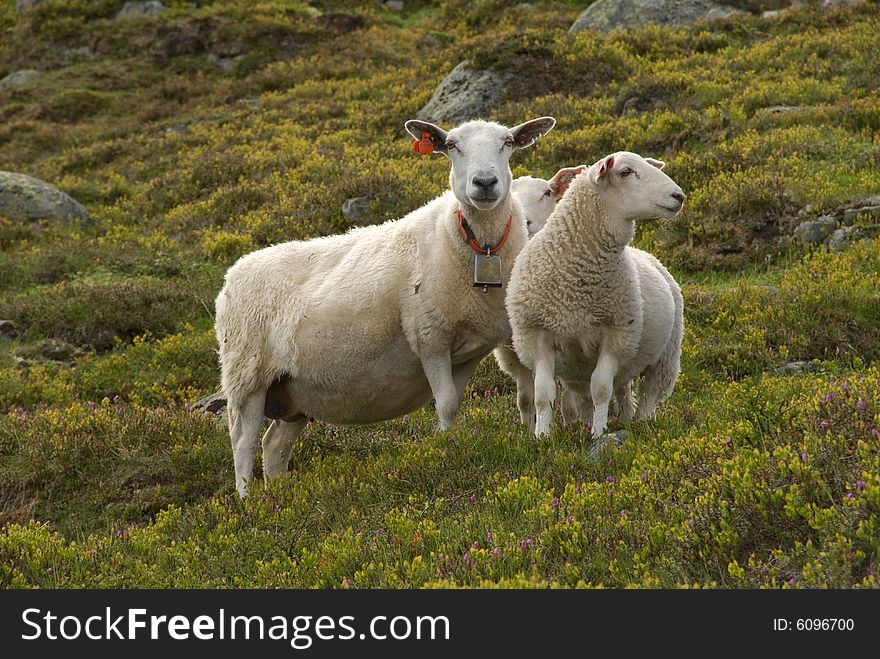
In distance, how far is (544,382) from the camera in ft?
20.7

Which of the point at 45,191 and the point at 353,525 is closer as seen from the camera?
the point at 353,525

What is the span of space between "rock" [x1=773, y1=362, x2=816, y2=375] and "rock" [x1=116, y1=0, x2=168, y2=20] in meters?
32.7

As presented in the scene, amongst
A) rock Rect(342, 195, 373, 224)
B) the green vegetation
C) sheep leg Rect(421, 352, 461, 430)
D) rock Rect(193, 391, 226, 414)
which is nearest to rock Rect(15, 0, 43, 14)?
the green vegetation

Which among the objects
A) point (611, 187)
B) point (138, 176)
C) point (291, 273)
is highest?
point (611, 187)

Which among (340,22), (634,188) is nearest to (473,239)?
(634,188)

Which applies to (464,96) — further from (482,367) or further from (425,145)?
(425,145)

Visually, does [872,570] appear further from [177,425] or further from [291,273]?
[177,425]

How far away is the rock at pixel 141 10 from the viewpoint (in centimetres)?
3572

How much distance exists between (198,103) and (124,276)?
14.7 meters

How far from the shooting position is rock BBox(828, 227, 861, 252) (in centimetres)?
1081

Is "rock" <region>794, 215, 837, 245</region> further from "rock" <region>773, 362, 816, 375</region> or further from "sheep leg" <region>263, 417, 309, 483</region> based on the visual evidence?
"sheep leg" <region>263, 417, 309, 483</region>

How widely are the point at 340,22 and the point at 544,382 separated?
2953cm

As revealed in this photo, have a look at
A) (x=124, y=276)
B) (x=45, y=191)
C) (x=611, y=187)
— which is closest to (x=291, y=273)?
(x=611, y=187)

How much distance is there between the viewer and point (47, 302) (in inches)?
521
